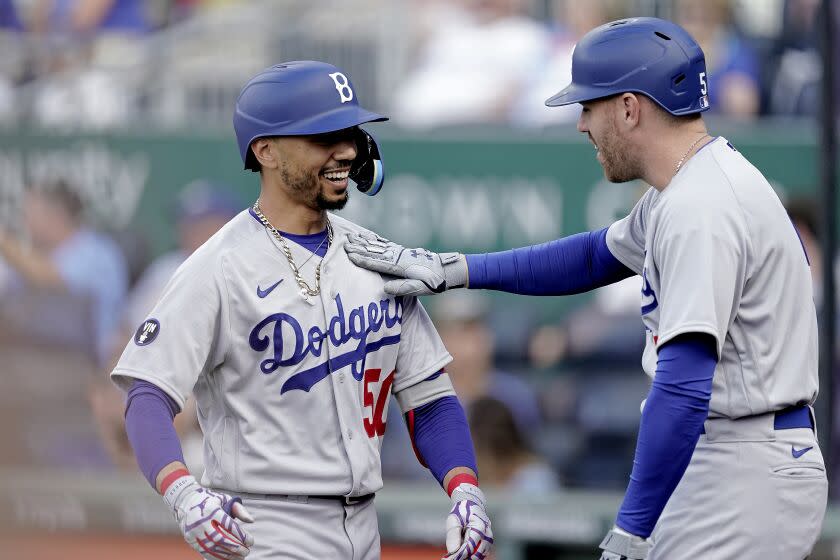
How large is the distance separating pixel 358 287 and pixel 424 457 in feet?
1.54

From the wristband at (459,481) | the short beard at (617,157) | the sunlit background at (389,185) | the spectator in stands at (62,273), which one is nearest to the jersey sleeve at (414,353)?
the wristband at (459,481)

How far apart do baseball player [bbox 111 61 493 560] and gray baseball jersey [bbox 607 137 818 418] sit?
2.22 feet

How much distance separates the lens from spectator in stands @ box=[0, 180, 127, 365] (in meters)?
7.81

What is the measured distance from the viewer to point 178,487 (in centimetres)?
288

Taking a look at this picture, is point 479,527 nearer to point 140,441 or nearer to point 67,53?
point 140,441

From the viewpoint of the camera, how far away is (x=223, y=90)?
8.45 metres

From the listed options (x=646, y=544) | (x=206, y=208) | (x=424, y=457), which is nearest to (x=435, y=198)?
(x=206, y=208)

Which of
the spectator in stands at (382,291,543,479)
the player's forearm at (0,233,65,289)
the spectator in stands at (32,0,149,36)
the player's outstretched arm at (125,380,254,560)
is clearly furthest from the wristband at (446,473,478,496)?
the spectator in stands at (32,0,149,36)

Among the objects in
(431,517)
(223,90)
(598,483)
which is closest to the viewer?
(431,517)

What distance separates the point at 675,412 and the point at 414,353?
741 mm

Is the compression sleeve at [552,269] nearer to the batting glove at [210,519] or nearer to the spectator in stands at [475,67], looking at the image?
the batting glove at [210,519]

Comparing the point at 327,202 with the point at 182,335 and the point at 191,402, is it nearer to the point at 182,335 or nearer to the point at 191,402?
the point at 182,335

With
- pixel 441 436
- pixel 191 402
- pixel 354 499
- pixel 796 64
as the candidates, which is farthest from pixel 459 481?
pixel 796 64

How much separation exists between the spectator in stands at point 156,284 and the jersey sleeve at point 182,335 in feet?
14.5
